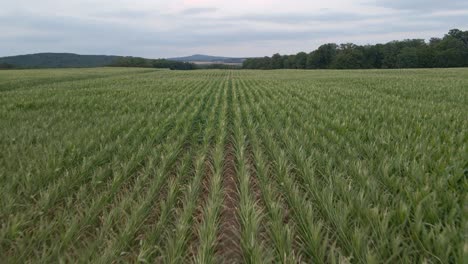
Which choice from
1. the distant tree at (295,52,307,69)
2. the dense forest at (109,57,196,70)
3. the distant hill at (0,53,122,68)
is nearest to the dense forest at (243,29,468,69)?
the distant tree at (295,52,307,69)

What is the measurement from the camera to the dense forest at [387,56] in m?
80.8

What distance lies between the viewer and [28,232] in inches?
115

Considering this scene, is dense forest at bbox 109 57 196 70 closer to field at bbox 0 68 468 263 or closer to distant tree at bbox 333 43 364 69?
distant tree at bbox 333 43 364 69

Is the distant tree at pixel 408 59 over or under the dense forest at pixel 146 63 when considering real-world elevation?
over

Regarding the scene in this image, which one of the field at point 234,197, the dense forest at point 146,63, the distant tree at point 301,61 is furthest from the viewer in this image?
the distant tree at point 301,61

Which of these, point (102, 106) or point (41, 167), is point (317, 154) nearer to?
point (41, 167)

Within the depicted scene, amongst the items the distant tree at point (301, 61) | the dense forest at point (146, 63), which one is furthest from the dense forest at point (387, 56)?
the dense forest at point (146, 63)

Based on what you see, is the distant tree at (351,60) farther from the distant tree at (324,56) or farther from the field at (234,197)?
the field at (234,197)

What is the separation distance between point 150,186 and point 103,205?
0.67 metres

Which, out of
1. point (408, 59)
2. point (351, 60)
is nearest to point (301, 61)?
point (351, 60)

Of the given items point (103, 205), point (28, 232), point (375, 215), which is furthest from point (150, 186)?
point (375, 215)

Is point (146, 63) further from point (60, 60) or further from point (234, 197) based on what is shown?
point (234, 197)

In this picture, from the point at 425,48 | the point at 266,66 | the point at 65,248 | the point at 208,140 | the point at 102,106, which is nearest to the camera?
the point at 65,248

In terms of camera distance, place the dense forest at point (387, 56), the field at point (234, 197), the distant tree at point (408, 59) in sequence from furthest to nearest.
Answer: the distant tree at point (408, 59) < the dense forest at point (387, 56) < the field at point (234, 197)
